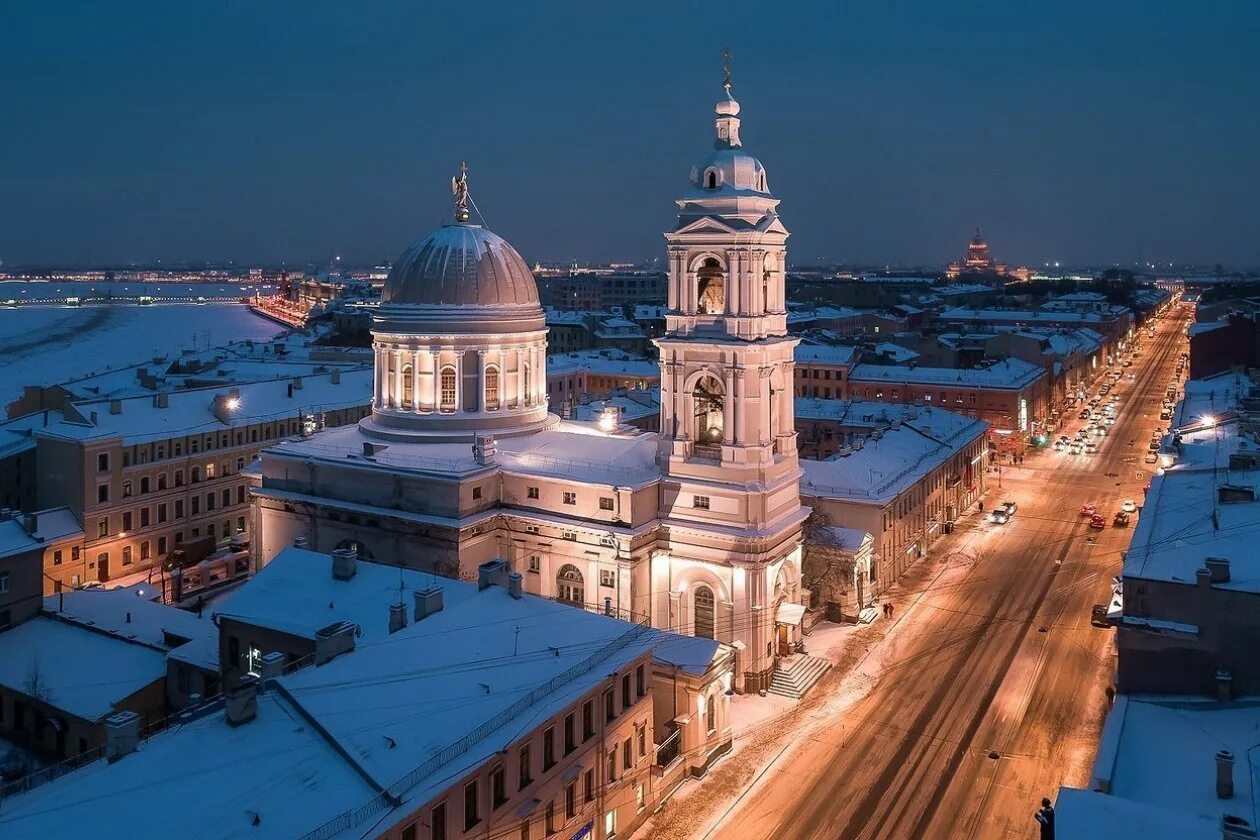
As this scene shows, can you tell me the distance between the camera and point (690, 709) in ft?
98.0

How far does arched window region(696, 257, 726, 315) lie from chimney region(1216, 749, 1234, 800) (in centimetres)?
2245

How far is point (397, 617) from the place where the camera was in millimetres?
26047

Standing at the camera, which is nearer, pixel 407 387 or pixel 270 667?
pixel 270 667

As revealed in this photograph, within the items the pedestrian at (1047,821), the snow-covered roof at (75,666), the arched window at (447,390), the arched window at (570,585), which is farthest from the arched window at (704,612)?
the snow-covered roof at (75,666)

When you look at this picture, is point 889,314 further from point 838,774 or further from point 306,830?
point 306,830


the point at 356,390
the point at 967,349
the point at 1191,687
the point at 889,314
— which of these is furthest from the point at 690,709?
the point at 889,314

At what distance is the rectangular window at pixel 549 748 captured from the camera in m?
22.9

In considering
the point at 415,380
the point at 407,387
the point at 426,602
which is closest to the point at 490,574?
the point at 426,602

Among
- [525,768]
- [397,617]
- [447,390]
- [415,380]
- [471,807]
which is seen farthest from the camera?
[447,390]

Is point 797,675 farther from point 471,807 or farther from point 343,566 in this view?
point 471,807

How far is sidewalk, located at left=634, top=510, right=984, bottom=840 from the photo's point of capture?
1088 inches

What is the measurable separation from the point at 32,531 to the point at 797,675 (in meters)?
28.3

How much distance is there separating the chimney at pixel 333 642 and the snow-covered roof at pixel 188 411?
28.9 metres

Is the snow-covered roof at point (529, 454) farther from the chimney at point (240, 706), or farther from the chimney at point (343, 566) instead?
the chimney at point (240, 706)
